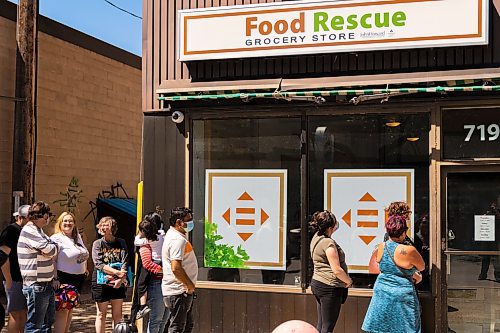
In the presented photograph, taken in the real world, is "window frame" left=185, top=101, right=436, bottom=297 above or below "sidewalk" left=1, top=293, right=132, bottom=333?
above

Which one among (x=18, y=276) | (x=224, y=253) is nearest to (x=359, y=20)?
(x=224, y=253)

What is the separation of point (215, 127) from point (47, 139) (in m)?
5.70

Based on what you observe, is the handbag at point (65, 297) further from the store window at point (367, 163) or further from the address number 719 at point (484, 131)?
the address number 719 at point (484, 131)

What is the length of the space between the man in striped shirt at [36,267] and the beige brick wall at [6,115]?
17.1 feet

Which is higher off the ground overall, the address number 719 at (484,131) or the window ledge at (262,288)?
the address number 719 at (484,131)

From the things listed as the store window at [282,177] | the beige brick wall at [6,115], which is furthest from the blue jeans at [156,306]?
the beige brick wall at [6,115]

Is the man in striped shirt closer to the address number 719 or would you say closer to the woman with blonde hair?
the woman with blonde hair

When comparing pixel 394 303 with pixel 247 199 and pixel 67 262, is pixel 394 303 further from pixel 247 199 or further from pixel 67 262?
pixel 67 262

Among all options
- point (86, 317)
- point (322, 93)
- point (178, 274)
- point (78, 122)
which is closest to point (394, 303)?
point (178, 274)

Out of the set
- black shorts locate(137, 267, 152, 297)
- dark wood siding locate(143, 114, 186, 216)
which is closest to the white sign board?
dark wood siding locate(143, 114, 186, 216)

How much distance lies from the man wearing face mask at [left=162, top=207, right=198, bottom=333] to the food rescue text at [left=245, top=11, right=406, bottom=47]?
2.53 meters

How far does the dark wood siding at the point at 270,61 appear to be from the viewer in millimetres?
7688

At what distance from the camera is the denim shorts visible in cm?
759

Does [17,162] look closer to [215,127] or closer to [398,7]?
[215,127]
